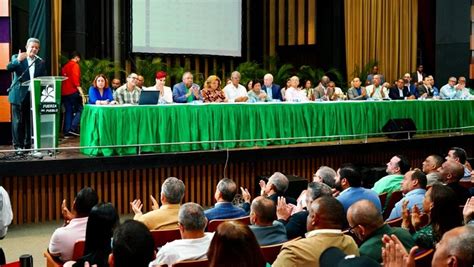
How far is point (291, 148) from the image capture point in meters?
8.34

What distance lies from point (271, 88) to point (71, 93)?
9.68ft

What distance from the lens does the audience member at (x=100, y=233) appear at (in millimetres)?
3068

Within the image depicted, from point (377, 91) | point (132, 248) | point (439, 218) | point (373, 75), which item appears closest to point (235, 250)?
point (132, 248)

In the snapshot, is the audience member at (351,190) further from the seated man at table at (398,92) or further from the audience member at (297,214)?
the seated man at table at (398,92)

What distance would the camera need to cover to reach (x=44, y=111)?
6.56m

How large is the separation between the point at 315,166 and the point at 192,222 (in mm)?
5742

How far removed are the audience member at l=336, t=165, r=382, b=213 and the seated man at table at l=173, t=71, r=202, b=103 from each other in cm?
325

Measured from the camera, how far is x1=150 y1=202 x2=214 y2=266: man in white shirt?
3107 mm

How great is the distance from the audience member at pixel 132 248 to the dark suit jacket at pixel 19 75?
4.45 metres

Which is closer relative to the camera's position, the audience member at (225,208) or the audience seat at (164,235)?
the audience seat at (164,235)

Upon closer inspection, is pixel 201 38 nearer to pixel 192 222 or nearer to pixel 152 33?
pixel 152 33

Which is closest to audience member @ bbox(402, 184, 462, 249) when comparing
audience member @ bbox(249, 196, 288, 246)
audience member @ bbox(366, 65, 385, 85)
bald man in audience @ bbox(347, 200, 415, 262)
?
bald man in audience @ bbox(347, 200, 415, 262)

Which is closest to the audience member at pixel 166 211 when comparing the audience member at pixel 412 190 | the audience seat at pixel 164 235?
the audience seat at pixel 164 235

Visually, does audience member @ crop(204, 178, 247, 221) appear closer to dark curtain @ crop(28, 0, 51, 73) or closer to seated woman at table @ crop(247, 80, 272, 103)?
seated woman at table @ crop(247, 80, 272, 103)
